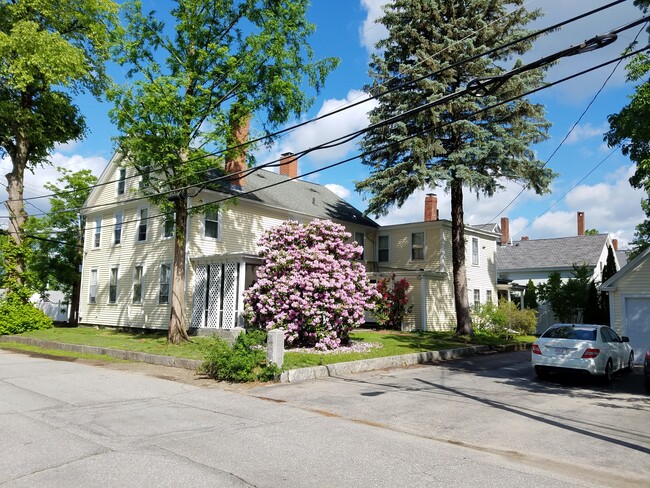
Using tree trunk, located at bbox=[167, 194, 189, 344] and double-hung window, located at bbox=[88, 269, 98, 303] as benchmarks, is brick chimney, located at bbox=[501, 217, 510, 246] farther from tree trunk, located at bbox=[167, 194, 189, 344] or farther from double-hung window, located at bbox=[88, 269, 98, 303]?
tree trunk, located at bbox=[167, 194, 189, 344]

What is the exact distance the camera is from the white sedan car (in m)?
12.6

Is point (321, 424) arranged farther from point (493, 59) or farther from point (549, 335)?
point (493, 59)

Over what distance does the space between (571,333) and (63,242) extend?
30054 mm

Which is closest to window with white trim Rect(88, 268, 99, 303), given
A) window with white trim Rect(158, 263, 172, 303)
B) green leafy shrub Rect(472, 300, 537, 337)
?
window with white trim Rect(158, 263, 172, 303)

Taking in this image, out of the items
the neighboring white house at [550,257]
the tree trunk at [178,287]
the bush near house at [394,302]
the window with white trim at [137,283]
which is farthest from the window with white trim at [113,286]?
the neighboring white house at [550,257]

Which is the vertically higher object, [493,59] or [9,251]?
[493,59]

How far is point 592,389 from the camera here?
12.3m

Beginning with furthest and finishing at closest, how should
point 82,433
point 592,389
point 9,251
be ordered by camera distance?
point 9,251, point 592,389, point 82,433

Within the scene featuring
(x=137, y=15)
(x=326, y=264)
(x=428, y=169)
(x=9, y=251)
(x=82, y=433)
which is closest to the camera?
(x=82, y=433)

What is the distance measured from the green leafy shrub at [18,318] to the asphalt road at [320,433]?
11540mm

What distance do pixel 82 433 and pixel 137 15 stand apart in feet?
51.0

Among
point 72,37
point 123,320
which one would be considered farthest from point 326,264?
point 72,37

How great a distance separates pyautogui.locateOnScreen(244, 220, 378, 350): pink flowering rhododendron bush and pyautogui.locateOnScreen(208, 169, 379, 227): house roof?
23.5 feet

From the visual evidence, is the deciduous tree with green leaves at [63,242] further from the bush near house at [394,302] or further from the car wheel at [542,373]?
the car wheel at [542,373]
